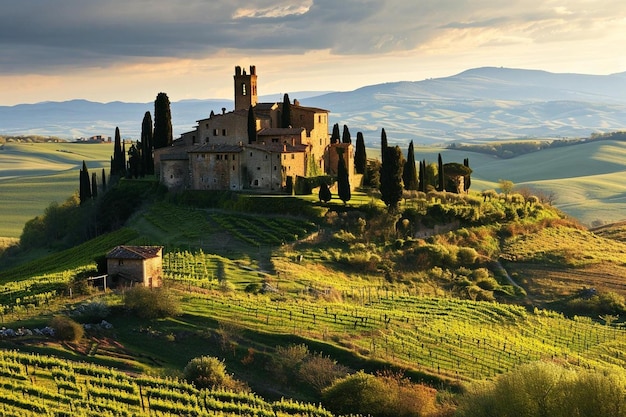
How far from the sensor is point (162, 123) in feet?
246

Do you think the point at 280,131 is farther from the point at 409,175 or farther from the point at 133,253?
the point at 133,253

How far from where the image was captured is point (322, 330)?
35938mm

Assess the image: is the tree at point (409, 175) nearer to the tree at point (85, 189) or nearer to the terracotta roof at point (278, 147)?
the terracotta roof at point (278, 147)

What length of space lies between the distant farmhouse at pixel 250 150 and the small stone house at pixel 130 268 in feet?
79.7

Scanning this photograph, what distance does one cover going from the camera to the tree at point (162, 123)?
7488cm

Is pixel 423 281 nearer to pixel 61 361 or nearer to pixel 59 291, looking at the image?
pixel 59 291

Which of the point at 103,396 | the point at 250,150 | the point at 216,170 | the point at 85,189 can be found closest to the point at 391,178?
the point at 250,150

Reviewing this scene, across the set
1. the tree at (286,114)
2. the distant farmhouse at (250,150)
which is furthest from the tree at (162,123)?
the tree at (286,114)

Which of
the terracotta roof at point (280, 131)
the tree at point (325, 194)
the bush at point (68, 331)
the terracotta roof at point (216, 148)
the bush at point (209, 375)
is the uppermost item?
the terracotta roof at point (280, 131)

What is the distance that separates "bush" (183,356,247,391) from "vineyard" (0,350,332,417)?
61 cm

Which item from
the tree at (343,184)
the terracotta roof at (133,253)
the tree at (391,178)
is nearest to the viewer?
the terracotta roof at (133,253)

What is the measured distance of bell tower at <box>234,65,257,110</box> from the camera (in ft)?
251

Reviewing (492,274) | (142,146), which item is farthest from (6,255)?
(492,274)

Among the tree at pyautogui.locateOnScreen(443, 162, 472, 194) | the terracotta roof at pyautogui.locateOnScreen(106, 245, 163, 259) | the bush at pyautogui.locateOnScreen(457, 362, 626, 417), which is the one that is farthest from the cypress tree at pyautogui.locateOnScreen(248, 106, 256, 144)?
the bush at pyautogui.locateOnScreen(457, 362, 626, 417)
